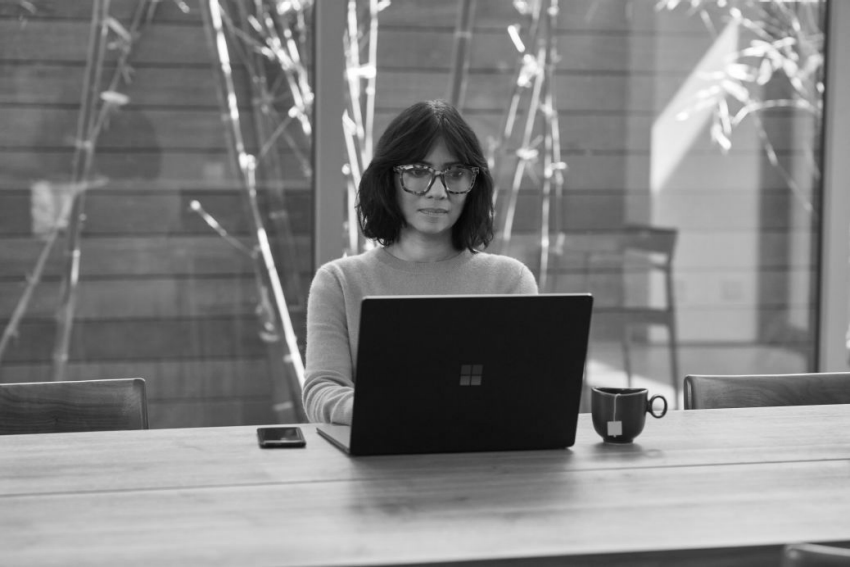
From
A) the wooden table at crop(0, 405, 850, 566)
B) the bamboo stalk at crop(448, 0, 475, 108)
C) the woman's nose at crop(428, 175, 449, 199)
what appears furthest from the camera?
the bamboo stalk at crop(448, 0, 475, 108)

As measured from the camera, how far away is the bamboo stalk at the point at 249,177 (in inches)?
131

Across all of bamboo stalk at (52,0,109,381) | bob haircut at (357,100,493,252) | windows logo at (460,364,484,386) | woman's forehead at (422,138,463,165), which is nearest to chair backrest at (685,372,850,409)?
bob haircut at (357,100,493,252)

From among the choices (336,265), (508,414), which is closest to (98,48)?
(336,265)

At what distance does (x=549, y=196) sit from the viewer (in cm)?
364

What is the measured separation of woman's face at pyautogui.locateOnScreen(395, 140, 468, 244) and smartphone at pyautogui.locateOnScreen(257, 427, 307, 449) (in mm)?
584

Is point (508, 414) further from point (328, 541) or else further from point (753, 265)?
point (753, 265)

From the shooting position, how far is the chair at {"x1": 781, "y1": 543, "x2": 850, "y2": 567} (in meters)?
1.02

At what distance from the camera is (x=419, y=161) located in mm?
2250

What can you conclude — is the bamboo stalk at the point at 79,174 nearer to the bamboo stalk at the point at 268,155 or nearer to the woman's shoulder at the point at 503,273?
the bamboo stalk at the point at 268,155

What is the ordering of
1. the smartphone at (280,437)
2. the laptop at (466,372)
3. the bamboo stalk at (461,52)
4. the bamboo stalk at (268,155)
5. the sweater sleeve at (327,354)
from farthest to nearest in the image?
the bamboo stalk at (461,52)
the bamboo stalk at (268,155)
the sweater sleeve at (327,354)
the smartphone at (280,437)
the laptop at (466,372)

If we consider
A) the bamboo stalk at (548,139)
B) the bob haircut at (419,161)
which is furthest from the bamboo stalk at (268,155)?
the bob haircut at (419,161)

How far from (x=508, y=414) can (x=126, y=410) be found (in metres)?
0.86

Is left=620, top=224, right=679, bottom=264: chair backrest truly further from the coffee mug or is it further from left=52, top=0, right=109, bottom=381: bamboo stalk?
the coffee mug

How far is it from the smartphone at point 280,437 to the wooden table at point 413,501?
0.07 ft
